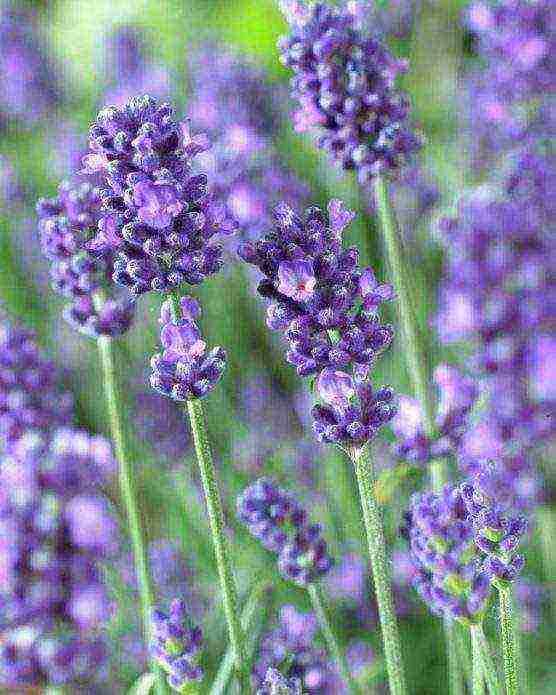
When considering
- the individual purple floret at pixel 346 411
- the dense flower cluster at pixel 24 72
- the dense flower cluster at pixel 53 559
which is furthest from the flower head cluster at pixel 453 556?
the dense flower cluster at pixel 24 72

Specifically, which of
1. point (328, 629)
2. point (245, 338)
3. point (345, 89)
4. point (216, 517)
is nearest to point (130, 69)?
point (245, 338)

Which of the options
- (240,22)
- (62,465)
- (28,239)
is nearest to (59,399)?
(62,465)

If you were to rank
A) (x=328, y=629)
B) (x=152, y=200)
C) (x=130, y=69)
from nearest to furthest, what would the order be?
(x=152, y=200), (x=328, y=629), (x=130, y=69)

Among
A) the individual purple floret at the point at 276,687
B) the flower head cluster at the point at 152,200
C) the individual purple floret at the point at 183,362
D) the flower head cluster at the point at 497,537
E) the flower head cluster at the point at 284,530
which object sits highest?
the flower head cluster at the point at 152,200

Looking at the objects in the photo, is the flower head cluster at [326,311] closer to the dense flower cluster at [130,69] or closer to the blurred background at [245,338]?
the blurred background at [245,338]

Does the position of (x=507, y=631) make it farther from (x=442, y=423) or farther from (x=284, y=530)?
(x=442, y=423)

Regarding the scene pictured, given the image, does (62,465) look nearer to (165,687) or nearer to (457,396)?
(165,687)
